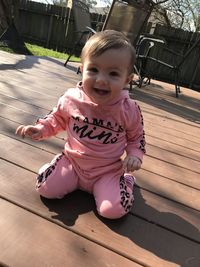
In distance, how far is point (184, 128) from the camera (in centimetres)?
298

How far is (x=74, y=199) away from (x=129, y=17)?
3437 millimetres

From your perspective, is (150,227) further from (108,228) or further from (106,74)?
(106,74)

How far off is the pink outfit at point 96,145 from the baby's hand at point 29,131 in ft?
0.43

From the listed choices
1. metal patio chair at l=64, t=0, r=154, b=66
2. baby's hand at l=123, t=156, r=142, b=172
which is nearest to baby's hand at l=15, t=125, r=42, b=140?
baby's hand at l=123, t=156, r=142, b=172

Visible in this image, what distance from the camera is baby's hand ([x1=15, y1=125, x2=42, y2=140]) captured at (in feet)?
4.66

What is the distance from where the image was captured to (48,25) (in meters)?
10.7

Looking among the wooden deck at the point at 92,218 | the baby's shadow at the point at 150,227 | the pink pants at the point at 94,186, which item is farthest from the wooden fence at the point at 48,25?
the baby's shadow at the point at 150,227

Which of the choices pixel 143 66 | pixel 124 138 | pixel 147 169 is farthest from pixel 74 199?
pixel 143 66

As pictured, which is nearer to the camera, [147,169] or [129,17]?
[147,169]

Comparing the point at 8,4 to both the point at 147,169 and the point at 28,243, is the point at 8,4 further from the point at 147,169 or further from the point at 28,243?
the point at 28,243

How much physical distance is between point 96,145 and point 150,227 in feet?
1.24

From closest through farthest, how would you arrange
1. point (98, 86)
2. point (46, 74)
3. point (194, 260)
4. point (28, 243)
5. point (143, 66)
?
point (28, 243)
point (194, 260)
point (98, 86)
point (46, 74)
point (143, 66)

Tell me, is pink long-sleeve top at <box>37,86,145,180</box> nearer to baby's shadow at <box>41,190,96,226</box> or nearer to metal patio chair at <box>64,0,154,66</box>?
baby's shadow at <box>41,190,96,226</box>

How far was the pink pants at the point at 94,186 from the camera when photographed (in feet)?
4.18
